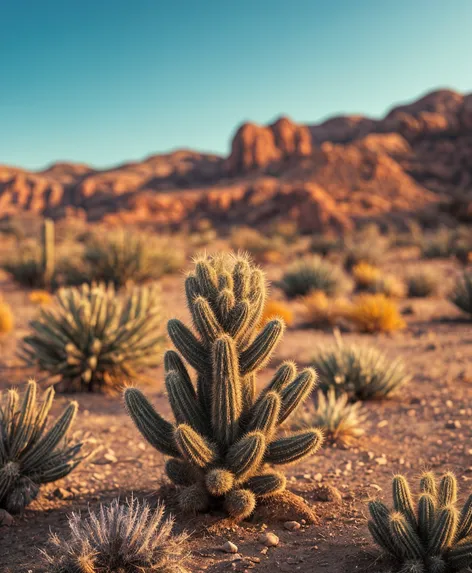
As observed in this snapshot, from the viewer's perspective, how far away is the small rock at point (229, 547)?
12.1 feet

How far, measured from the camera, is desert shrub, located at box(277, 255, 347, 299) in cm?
1504

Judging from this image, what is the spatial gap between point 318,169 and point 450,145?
21.0 m

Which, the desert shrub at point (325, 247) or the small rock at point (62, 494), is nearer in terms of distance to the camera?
the small rock at point (62, 494)

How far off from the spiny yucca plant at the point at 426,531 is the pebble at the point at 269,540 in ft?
2.17

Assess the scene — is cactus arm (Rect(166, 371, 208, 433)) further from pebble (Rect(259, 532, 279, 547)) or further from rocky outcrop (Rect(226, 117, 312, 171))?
rocky outcrop (Rect(226, 117, 312, 171))

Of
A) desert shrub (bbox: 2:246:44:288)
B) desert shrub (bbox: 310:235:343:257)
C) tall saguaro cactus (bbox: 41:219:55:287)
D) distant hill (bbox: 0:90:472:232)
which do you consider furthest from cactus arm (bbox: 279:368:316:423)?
distant hill (bbox: 0:90:472:232)

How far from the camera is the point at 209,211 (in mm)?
60812

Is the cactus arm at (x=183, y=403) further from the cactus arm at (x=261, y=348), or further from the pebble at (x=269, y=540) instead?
the pebble at (x=269, y=540)

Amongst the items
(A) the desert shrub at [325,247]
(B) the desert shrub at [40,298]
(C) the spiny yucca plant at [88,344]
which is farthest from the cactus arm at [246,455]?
(A) the desert shrub at [325,247]

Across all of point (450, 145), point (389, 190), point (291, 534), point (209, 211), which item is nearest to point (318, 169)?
point (389, 190)

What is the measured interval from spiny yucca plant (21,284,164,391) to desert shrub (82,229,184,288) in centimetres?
679

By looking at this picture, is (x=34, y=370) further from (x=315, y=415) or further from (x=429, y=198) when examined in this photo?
(x=429, y=198)

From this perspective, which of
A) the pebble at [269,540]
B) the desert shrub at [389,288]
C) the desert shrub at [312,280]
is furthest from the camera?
the desert shrub at [312,280]

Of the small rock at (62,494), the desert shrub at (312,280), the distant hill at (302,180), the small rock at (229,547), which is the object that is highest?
the distant hill at (302,180)
